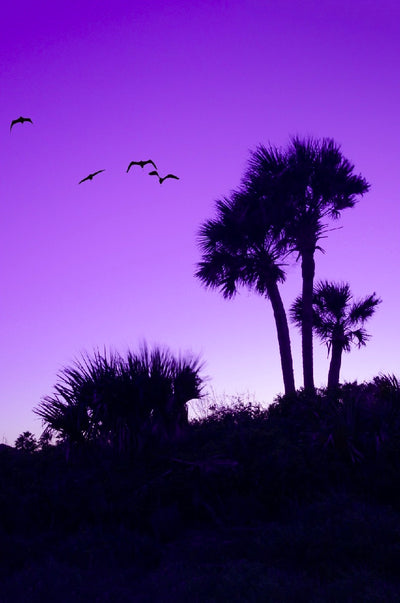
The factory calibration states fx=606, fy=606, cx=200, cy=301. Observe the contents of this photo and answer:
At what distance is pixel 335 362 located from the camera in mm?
24266

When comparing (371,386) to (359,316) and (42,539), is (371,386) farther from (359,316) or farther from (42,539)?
(359,316)

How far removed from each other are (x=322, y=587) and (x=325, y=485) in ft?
11.5

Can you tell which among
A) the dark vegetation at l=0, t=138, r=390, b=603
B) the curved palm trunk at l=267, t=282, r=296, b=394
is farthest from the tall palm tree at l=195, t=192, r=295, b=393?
the dark vegetation at l=0, t=138, r=390, b=603

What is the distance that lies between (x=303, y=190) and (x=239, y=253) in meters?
3.50

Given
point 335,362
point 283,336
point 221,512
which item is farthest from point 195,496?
point 335,362

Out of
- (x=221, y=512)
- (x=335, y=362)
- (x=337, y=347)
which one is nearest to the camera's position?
(x=221, y=512)

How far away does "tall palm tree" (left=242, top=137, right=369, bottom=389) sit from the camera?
2291cm

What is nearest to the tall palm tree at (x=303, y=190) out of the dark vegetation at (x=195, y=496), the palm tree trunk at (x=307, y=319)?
the palm tree trunk at (x=307, y=319)

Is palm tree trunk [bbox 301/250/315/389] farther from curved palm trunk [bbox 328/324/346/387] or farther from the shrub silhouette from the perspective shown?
the shrub silhouette

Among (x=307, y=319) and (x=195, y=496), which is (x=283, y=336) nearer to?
(x=307, y=319)

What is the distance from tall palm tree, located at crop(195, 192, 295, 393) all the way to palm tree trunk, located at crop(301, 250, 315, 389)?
101cm

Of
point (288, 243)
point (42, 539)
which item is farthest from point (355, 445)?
point (288, 243)

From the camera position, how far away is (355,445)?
10.1 meters

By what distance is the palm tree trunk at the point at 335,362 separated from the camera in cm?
2369
